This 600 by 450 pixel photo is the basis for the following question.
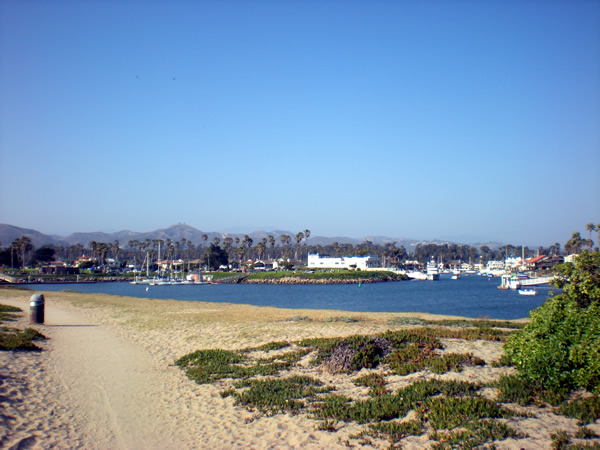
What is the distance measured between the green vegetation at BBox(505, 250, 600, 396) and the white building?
137m

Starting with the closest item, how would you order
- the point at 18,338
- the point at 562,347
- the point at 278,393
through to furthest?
the point at 562,347, the point at 278,393, the point at 18,338

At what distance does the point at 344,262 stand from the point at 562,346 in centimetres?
14538

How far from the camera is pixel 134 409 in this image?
9.99 m

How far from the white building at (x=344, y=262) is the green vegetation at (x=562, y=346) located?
137449 mm

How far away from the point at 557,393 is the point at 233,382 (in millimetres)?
7074

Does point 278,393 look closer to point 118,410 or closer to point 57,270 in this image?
point 118,410

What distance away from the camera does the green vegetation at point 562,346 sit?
818 cm

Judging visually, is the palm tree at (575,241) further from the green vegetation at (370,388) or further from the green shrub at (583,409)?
the green shrub at (583,409)

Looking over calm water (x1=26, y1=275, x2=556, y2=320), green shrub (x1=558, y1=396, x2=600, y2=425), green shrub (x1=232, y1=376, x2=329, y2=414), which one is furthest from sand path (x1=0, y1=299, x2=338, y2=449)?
calm water (x1=26, y1=275, x2=556, y2=320)

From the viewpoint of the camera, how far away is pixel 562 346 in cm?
852

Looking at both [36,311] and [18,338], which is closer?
[18,338]

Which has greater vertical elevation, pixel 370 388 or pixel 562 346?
pixel 562 346

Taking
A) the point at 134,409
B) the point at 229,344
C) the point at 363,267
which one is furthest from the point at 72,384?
the point at 363,267

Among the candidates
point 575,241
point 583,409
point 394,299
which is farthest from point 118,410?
point 575,241
